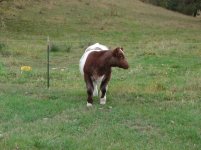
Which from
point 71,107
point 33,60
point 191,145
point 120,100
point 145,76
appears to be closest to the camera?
point 191,145

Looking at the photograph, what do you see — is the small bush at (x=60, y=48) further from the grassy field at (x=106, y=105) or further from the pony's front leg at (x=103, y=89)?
the pony's front leg at (x=103, y=89)

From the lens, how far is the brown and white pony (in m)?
10.6

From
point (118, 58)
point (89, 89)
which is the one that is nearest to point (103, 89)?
point (89, 89)

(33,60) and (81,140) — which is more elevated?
(81,140)

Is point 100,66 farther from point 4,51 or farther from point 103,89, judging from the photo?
point 4,51

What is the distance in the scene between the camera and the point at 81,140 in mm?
8164

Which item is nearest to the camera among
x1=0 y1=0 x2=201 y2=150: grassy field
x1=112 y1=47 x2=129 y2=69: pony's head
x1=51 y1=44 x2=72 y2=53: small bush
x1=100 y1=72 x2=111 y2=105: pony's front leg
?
→ x1=0 y1=0 x2=201 y2=150: grassy field

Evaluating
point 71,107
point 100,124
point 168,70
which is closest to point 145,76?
point 168,70

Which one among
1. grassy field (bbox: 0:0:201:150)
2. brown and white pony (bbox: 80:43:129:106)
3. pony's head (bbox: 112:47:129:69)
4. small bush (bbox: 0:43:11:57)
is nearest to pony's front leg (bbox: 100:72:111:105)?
brown and white pony (bbox: 80:43:129:106)

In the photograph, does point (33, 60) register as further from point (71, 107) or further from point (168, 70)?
point (71, 107)

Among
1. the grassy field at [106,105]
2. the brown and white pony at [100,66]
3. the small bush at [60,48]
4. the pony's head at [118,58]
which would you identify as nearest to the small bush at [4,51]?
the grassy field at [106,105]

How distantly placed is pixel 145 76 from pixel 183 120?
6.66 metres

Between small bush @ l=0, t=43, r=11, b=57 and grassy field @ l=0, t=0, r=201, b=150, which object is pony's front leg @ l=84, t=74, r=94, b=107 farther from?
small bush @ l=0, t=43, r=11, b=57

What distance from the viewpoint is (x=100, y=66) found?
1067 cm
